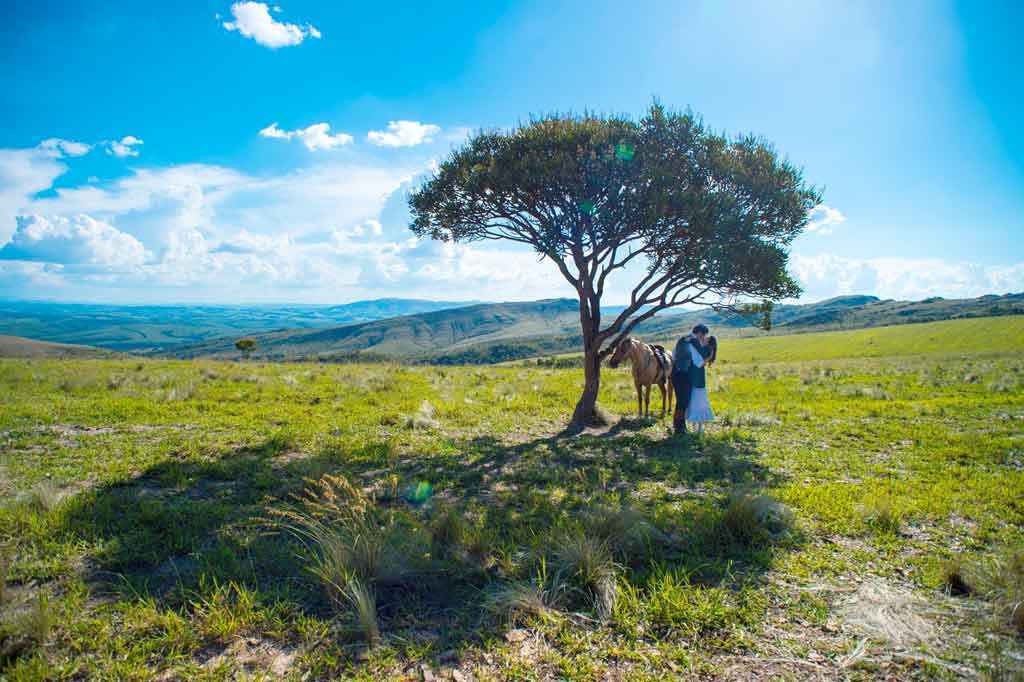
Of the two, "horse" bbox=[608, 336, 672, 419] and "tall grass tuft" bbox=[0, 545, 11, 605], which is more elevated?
"horse" bbox=[608, 336, 672, 419]

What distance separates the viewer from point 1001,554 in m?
5.81

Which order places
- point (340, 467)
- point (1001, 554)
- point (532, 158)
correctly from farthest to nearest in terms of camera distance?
point (532, 158)
point (340, 467)
point (1001, 554)

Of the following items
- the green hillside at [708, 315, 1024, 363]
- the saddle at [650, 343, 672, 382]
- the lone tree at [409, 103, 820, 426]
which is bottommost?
the green hillside at [708, 315, 1024, 363]

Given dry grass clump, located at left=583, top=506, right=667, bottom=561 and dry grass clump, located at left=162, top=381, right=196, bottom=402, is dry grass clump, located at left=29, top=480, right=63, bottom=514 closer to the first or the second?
dry grass clump, located at left=583, top=506, right=667, bottom=561

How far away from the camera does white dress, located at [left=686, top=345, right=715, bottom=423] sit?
1345 cm

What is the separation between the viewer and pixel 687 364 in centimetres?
1345

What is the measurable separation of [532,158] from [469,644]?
13.1 m

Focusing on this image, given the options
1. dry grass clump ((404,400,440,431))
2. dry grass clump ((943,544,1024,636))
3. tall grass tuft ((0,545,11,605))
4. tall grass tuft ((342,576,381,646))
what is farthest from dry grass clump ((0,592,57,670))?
dry grass clump ((404,400,440,431))

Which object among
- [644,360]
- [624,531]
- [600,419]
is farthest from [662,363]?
[624,531]

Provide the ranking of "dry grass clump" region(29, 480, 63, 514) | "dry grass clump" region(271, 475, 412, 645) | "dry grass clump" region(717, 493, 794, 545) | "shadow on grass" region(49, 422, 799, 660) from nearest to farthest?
"dry grass clump" region(271, 475, 412, 645), "shadow on grass" region(49, 422, 799, 660), "dry grass clump" region(717, 493, 794, 545), "dry grass clump" region(29, 480, 63, 514)

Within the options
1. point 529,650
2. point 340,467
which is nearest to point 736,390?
point 340,467

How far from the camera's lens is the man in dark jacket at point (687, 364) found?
1344 centimetres

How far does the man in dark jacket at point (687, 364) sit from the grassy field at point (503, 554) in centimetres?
154

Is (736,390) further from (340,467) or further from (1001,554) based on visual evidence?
(340,467)
